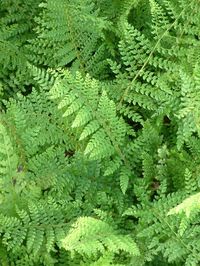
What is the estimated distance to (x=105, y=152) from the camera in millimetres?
2469

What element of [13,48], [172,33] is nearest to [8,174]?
[13,48]

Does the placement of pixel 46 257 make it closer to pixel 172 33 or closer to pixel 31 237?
pixel 31 237

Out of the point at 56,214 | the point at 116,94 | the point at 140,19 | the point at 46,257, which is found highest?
the point at 140,19

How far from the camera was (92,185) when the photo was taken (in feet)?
8.70

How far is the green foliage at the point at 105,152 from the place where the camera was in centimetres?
237

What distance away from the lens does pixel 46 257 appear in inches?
98.8

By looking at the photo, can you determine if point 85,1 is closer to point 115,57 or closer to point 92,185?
point 115,57

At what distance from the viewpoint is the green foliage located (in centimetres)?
237

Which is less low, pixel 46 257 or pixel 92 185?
pixel 92 185

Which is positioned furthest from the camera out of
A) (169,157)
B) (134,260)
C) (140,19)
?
(140,19)

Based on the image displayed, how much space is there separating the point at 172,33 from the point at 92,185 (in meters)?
0.89

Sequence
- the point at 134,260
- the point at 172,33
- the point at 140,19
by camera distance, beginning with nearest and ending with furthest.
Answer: the point at 134,260 → the point at 172,33 → the point at 140,19

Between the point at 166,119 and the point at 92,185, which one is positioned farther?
the point at 166,119

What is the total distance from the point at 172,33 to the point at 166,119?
0.46 meters
